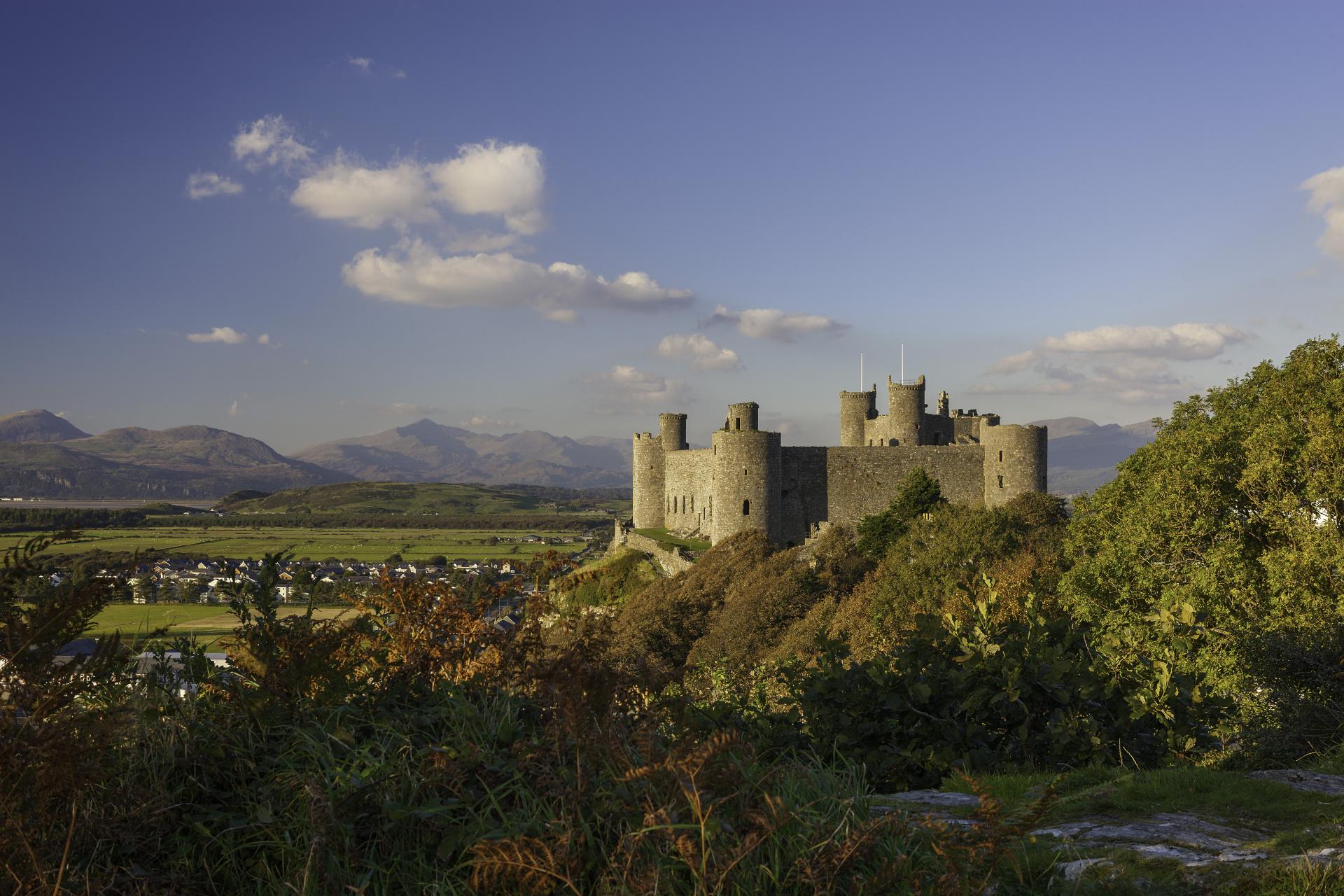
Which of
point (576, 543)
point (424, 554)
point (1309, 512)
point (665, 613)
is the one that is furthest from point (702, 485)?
point (576, 543)

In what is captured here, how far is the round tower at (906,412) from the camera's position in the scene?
4566 centimetres

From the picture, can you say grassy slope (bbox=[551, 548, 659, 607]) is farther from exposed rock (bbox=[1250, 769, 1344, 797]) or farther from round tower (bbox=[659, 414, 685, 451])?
exposed rock (bbox=[1250, 769, 1344, 797])

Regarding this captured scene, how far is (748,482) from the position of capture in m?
42.2

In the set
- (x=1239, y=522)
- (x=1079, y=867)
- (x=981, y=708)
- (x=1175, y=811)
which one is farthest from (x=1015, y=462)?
(x=1079, y=867)

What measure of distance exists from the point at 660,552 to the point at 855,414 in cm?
1324

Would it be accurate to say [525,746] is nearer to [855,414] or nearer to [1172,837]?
[1172,837]

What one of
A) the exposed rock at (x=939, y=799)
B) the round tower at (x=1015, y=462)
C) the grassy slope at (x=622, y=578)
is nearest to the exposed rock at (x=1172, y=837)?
the exposed rock at (x=939, y=799)

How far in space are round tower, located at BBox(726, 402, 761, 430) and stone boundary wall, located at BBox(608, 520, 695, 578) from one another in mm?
6891

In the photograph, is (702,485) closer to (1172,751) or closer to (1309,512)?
(1309,512)

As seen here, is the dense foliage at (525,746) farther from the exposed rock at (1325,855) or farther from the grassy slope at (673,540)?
the grassy slope at (673,540)

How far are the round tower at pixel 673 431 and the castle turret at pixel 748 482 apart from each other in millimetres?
8811

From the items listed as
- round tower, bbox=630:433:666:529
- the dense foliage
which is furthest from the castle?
the dense foliage

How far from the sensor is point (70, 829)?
10.5 ft

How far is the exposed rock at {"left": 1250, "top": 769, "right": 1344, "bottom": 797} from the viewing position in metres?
5.54
